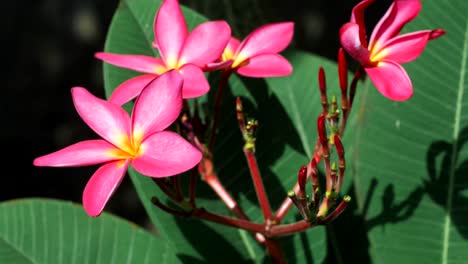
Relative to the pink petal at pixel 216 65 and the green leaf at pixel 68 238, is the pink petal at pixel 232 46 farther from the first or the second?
the green leaf at pixel 68 238

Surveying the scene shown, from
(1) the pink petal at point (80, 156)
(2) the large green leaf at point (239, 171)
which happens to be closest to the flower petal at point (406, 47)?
(2) the large green leaf at point (239, 171)

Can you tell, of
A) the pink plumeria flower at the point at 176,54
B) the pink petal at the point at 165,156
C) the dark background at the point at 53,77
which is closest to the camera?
the pink petal at the point at 165,156

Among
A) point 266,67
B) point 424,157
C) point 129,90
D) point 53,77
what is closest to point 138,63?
point 129,90

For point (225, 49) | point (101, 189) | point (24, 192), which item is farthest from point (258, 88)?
point (24, 192)

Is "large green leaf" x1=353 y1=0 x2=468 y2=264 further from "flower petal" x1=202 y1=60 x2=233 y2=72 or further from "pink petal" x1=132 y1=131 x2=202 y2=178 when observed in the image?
"pink petal" x1=132 y1=131 x2=202 y2=178

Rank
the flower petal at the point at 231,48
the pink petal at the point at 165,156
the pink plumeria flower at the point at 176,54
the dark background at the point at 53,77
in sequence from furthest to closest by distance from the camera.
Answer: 1. the dark background at the point at 53,77
2. the flower petal at the point at 231,48
3. the pink plumeria flower at the point at 176,54
4. the pink petal at the point at 165,156
